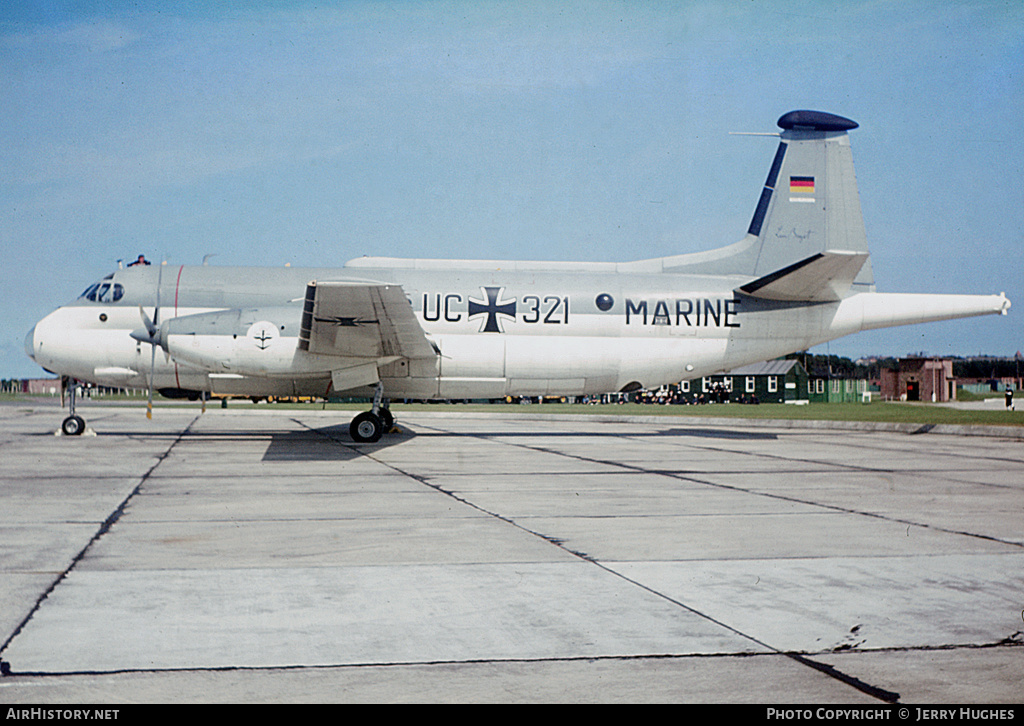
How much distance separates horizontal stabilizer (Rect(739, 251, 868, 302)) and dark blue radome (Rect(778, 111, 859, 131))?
3834 mm

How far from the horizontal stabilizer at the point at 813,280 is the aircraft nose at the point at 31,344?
17040mm

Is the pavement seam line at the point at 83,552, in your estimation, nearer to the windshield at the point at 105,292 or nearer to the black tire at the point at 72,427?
the windshield at the point at 105,292

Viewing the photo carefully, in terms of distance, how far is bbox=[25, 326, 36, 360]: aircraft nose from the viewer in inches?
782

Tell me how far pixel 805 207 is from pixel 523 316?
8.22m

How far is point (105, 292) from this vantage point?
794 inches

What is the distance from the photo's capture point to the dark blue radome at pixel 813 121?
870 inches

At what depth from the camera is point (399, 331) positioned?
17797mm

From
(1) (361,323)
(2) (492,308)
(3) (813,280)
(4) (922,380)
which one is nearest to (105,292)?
(1) (361,323)

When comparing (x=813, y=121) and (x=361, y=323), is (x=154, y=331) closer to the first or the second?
(x=361, y=323)

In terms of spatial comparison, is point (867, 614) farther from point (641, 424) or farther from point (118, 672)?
point (641, 424)

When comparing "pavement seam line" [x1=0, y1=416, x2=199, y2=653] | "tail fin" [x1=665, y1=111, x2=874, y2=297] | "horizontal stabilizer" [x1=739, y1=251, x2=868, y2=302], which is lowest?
"pavement seam line" [x1=0, y1=416, x2=199, y2=653]

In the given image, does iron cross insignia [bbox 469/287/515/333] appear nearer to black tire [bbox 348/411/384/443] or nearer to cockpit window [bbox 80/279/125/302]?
black tire [bbox 348/411/384/443]

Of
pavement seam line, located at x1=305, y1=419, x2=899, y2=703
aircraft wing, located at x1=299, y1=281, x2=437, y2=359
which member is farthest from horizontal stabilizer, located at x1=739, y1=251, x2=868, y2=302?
pavement seam line, located at x1=305, y1=419, x2=899, y2=703

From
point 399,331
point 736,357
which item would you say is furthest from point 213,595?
point 736,357
